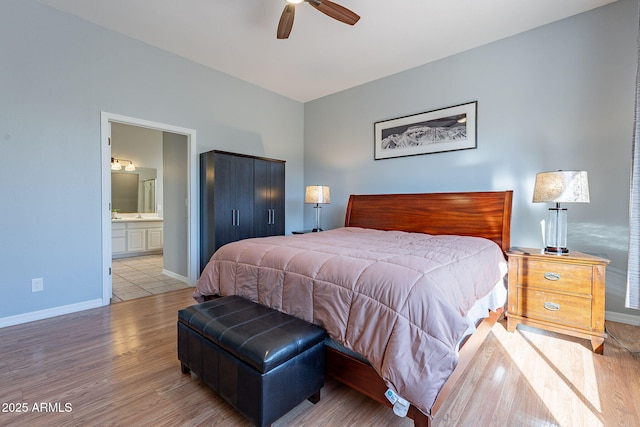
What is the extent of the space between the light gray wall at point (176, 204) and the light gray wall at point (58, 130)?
700 mm

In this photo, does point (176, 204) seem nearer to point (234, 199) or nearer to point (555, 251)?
point (234, 199)

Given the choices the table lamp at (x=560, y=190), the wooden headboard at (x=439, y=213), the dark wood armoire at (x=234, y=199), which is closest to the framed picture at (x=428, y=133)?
the wooden headboard at (x=439, y=213)

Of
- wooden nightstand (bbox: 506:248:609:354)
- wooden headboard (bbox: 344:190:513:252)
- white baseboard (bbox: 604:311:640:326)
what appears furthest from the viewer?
wooden headboard (bbox: 344:190:513:252)

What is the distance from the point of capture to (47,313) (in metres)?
2.77

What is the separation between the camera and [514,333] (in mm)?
2479

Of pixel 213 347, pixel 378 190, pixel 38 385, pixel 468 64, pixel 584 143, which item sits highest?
pixel 468 64

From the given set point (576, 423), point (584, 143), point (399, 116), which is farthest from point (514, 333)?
point (399, 116)

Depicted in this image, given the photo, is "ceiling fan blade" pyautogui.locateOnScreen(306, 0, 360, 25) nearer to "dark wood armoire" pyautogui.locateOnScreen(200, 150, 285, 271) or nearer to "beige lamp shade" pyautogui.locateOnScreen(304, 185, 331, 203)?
"dark wood armoire" pyautogui.locateOnScreen(200, 150, 285, 271)

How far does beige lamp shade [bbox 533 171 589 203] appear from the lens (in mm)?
2286

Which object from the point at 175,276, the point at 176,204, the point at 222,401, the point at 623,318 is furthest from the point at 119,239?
the point at 623,318

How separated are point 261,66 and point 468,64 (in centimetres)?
261

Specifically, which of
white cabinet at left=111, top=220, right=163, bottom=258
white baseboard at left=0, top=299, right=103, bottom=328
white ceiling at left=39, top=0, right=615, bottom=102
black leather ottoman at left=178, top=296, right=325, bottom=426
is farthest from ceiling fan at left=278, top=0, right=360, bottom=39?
white cabinet at left=111, top=220, right=163, bottom=258

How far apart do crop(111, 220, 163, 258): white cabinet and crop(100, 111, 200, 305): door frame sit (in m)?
3.04

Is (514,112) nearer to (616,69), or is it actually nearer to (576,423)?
(616,69)
